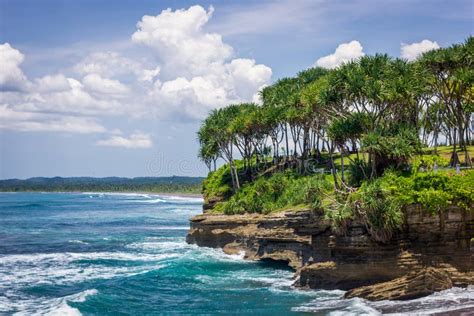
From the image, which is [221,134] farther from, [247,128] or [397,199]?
[397,199]

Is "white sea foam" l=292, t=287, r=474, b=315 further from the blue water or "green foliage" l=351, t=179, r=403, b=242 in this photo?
"green foliage" l=351, t=179, r=403, b=242

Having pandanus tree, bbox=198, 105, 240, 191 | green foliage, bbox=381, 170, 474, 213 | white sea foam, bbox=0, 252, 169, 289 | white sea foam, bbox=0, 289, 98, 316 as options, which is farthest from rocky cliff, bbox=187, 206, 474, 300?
pandanus tree, bbox=198, 105, 240, 191

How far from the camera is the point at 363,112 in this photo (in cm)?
3716

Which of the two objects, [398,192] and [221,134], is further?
[221,134]

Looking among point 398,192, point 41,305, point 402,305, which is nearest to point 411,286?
point 402,305

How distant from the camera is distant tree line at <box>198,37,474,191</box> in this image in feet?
116

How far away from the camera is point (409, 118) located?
44.0 metres

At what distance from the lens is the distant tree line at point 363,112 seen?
35.4 meters

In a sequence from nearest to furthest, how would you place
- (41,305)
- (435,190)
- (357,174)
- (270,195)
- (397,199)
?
1. (397,199)
2. (435,190)
3. (41,305)
4. (357,174)
5. (270,195)

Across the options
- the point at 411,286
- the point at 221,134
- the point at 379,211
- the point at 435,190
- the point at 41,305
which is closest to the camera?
the point at 411,286

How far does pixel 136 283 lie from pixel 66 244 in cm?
2386

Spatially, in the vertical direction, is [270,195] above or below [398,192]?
below

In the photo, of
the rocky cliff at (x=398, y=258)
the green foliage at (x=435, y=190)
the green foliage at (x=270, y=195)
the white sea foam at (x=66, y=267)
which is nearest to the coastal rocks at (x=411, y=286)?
the rocky cliff at (x=398, y=258)

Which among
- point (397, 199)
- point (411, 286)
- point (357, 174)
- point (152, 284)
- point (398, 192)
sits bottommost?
point (152, 284)
